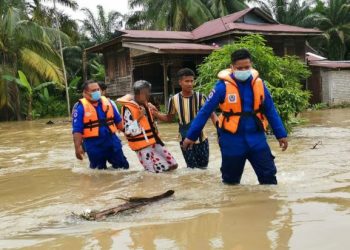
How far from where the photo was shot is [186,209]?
4117 mm

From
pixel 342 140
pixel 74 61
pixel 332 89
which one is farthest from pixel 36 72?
pixel 342 140

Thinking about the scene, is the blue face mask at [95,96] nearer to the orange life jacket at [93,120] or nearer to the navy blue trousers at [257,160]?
the orange life jacket at [93,120]

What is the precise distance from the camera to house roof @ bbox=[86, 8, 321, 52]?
2236cm

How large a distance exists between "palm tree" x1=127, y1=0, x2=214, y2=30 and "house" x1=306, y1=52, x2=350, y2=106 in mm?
8544

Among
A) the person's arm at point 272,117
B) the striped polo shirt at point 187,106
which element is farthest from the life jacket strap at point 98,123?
the person's arm at point 272,117

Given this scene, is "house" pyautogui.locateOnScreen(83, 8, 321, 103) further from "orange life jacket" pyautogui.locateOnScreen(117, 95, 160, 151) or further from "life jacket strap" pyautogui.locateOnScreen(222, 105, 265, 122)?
"life jacket strap" pyautogui.locateOnScreen(222, 105, 265, 122)

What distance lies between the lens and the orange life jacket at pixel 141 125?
596 cm

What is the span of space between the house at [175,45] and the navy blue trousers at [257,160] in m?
15.6

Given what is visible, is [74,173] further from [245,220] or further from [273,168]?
[245,220]

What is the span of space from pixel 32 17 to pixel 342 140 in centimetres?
2098

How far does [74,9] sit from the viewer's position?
28.2m

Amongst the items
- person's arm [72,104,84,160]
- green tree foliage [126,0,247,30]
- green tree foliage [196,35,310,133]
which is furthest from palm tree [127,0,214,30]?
person's arm [72,104,84,160]

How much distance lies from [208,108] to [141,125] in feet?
4.99

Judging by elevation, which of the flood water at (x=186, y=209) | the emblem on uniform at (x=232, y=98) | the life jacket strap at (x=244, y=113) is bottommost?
the flood water at (x=186, y=209)
